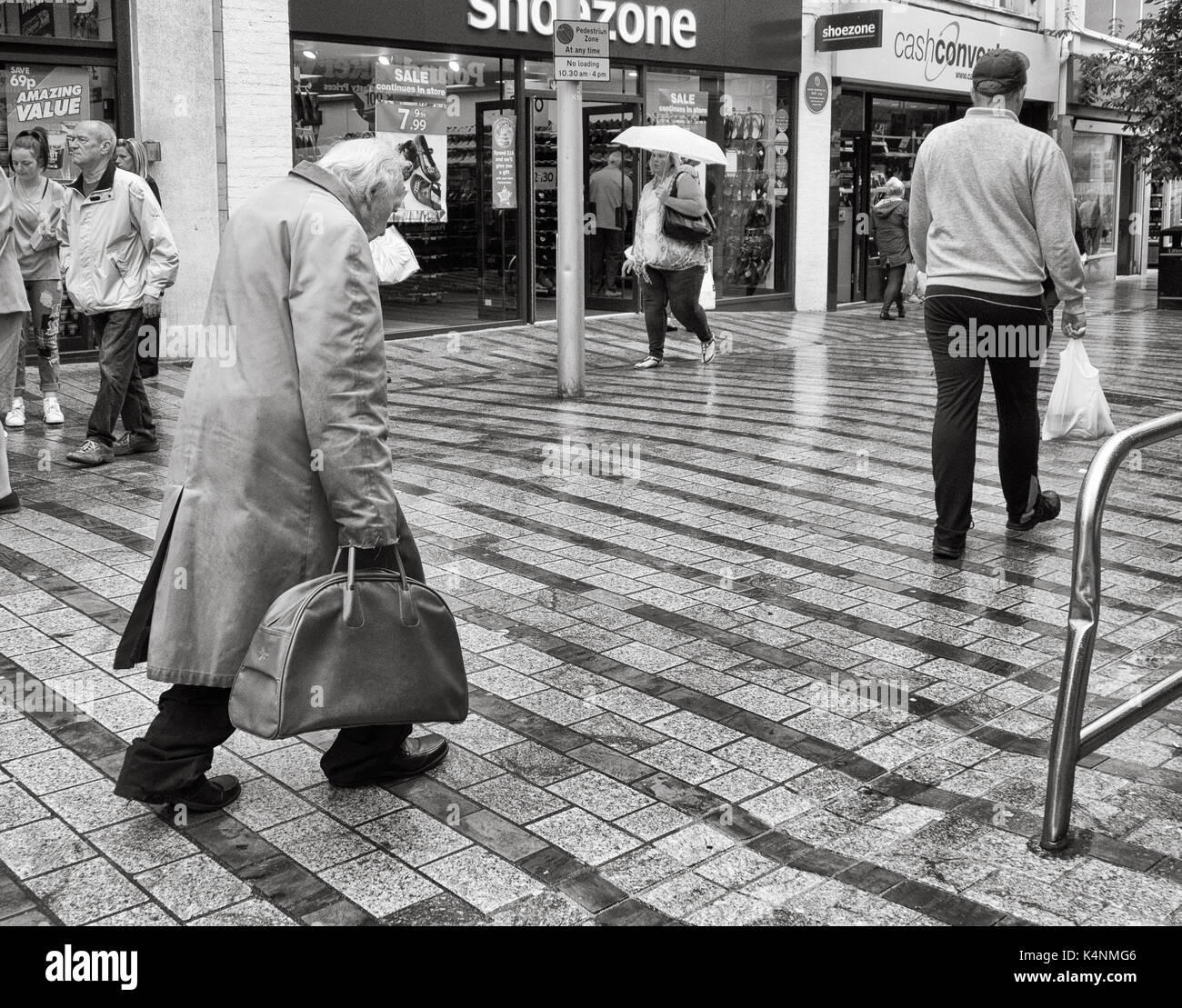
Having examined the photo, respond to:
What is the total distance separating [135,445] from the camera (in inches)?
340

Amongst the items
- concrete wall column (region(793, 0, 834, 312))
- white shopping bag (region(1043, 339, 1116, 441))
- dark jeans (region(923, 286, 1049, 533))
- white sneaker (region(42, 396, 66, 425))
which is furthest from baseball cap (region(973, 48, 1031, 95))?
concrete wall column (region(793, 0, 834, 312))

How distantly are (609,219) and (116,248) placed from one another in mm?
9319

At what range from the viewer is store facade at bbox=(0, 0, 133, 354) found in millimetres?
11531

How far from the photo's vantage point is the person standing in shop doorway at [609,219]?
1664cm

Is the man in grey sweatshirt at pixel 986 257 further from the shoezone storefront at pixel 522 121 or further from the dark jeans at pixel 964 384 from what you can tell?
the shoezone storefront at pixel 522 121

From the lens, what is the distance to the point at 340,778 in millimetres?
3805

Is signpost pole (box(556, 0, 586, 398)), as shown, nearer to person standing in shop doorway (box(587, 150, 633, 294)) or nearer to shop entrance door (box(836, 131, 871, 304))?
person standing in shop doorway (box(587, 150, 633, 294))

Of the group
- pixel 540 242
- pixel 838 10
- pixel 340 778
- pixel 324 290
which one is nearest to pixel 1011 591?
pixel 340 778

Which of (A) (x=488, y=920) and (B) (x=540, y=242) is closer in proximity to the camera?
(A) (x=488, y=920)

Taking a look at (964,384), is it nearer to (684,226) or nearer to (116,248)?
(116,248)

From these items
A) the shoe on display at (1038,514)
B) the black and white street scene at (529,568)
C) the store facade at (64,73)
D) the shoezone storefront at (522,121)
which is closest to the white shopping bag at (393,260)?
the black and white street scene at (529,568)

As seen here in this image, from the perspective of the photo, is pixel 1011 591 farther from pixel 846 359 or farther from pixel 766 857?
pixel 846 359

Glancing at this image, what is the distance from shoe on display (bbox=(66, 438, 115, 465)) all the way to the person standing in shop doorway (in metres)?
9.38
